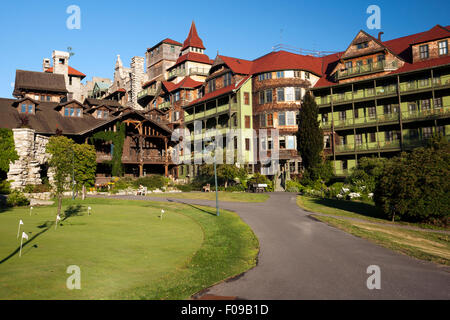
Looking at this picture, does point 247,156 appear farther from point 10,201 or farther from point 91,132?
point 10,201

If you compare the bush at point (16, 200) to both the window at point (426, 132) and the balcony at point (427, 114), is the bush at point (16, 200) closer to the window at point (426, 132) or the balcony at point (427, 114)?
the balcony at point (427, 114)

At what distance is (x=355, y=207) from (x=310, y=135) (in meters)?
16.2

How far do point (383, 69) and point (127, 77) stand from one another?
58.0m

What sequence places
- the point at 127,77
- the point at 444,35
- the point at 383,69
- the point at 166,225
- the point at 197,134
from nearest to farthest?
the point at 166,225 < the point at 444,35 < the point at 383,69 < the point at 197,134 < the point at 127,77

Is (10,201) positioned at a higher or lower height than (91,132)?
lower

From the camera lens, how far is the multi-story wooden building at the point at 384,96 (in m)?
37.4

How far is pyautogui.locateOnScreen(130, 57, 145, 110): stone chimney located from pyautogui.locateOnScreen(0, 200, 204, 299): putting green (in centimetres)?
5662

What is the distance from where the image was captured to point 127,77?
78.8 m

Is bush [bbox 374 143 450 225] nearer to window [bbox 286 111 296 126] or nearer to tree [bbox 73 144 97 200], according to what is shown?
tree [bbox 73 144 97 200]

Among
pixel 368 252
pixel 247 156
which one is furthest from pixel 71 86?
pixel 368 252

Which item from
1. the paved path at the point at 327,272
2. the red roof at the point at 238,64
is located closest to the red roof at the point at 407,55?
the red roof at the point at 238,64

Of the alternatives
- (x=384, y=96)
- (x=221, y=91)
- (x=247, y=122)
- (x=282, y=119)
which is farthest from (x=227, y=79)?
(x=384, y=96)

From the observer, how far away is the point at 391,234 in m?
17.2
